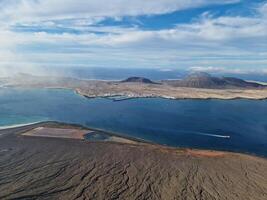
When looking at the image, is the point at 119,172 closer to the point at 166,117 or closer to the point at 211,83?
the point at 166,117

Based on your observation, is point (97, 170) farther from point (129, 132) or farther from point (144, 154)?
point (129, 132)

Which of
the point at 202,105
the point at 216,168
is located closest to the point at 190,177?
the point at 216,168

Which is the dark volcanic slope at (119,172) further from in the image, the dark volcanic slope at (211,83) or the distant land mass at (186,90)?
the dark volcanic slope at (211,83)

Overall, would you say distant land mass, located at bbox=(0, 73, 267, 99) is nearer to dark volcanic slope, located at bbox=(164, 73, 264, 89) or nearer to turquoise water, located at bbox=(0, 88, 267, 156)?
dark volcanic slope, located at bbox=(164, 73, 264, 89)

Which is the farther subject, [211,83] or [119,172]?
[211,83]

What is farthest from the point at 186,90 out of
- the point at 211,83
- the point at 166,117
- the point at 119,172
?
the point at 119,172
